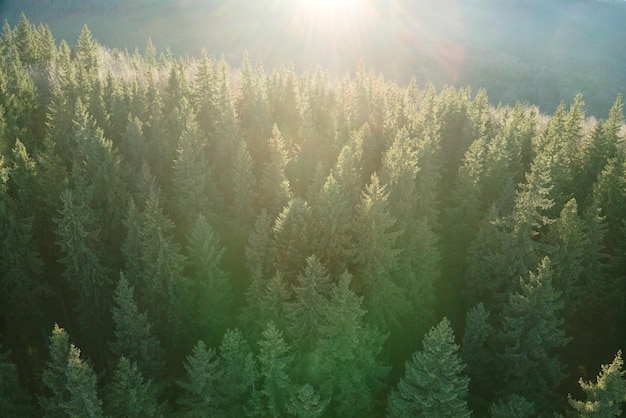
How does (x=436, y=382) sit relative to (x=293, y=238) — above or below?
below

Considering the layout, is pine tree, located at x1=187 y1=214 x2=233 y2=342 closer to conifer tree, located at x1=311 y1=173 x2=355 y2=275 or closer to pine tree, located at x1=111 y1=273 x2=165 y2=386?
pine tree, located at x1=111 y1=273 x2=165 y2=386

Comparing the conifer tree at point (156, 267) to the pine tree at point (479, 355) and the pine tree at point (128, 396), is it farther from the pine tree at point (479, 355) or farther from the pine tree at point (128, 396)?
the pine tree at point (479, 355)

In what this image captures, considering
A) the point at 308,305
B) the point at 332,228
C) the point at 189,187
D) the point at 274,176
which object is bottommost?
the point at 308,305

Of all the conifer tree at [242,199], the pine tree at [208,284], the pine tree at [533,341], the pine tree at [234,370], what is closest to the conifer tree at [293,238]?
the pine tree at [208,284]

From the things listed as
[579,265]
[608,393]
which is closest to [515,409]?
[608,393]

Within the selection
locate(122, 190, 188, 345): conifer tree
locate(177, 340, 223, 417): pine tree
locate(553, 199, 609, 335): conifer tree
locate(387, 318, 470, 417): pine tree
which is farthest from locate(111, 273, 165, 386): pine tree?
locate(553, 199, 609, 335): conifer tree

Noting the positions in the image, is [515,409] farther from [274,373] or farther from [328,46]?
[328,46]

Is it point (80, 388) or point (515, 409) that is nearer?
point (80, 388)
